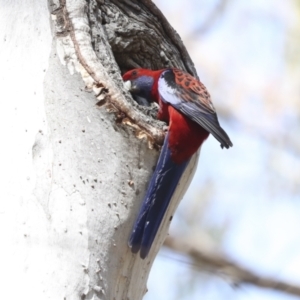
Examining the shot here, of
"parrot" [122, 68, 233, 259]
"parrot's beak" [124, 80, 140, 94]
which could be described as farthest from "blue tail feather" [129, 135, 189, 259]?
"parrot's beak" [124, 80, 140, 94]

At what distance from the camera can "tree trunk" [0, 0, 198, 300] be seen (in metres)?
1.52

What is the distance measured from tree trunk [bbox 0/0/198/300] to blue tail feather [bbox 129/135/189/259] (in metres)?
0.02

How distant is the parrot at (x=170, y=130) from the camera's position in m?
1.79

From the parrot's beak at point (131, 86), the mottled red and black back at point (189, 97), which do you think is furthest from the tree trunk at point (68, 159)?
the parrot's beak at point (131, 86)

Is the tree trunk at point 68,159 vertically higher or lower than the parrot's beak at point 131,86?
higher

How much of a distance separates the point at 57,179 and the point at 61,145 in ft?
0.35

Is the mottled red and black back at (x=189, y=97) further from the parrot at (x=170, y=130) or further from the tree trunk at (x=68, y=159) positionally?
the tree trunk at (x=68, y=159)

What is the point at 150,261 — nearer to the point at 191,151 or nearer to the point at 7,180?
the point at 191,151

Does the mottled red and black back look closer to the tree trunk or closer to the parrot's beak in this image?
the parrot's beak

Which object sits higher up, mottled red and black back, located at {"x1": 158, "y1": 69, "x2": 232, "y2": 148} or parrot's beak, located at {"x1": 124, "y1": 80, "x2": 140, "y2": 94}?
mottled red and black back, located at {"x1": 158, "y1": 69, "x2": 232, "y2": 148}

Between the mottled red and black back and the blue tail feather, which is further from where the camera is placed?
the mottled red and black back

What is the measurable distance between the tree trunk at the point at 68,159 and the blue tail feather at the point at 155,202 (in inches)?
0.9

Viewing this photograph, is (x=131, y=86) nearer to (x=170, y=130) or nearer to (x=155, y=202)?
(x=170, y=130)

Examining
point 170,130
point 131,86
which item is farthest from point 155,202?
point 131,86
